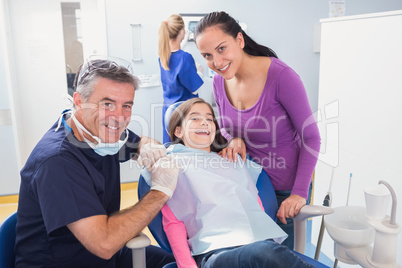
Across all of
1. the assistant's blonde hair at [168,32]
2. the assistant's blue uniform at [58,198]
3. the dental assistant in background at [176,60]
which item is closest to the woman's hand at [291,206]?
the assistant's blue uniform at [58,198]

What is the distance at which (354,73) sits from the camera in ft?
6.40

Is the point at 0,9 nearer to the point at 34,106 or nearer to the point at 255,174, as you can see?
the point at 34,106

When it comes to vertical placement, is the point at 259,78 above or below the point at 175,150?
above

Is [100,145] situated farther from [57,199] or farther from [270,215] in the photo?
[270,215]

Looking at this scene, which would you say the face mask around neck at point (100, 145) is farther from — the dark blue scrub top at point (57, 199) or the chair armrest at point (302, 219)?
the chair armrest at point (302, 219)

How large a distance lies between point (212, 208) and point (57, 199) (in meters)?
0.56

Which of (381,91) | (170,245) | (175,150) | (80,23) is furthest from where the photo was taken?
(80,23)

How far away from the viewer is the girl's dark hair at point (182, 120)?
1549mm

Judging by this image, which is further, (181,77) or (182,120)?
(181,77)

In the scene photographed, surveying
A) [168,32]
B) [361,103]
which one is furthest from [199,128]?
[168,32]

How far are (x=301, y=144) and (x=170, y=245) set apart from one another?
0.63 metres

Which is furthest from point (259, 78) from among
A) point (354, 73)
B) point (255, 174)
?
point (354, 73)

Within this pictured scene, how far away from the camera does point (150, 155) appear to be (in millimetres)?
1325

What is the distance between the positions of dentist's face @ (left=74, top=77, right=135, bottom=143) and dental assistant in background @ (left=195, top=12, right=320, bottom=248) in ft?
1.20
